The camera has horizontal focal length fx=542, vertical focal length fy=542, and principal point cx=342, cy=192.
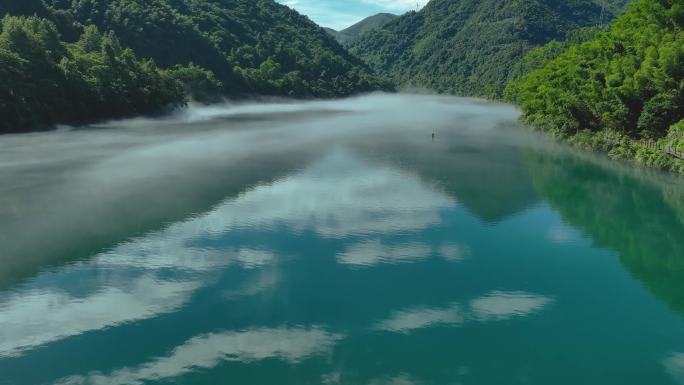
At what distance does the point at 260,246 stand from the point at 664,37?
45254 mm

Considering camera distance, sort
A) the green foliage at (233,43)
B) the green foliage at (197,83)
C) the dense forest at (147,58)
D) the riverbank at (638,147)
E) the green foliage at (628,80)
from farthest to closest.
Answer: the green foliage at (233,43), the green foliage at (197,83), the dense forest at (147,58), the green foliage at (628,80), the riverbank at (638,147)

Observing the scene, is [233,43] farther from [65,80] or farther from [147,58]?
[65,80]

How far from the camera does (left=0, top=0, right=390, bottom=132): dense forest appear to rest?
206 ft

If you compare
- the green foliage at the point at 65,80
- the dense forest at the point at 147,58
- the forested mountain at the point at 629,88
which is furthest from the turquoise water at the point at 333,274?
the dense forest at the point at 147,58

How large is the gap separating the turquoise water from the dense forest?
22053mm

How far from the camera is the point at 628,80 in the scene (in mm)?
48625

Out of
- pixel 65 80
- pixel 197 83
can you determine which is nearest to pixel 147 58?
pixel 197 83

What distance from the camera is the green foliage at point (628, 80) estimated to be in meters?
46.3

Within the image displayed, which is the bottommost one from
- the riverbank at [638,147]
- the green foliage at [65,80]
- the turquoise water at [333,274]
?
the turquoise water at [333,274]

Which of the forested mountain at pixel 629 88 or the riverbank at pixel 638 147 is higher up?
the forested mountain at pixel 629 88

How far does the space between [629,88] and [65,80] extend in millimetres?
62613

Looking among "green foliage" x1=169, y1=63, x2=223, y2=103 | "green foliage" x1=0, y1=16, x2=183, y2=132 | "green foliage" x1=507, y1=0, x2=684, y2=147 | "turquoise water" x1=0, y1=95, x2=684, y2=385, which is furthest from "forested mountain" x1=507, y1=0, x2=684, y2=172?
"green foliage" x1=169, y1=63, x2=223, y2=103

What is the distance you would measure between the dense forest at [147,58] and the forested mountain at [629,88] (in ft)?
190

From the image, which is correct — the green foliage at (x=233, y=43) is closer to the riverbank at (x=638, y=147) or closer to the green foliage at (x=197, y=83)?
the green foliage at (x=197, y=83)
